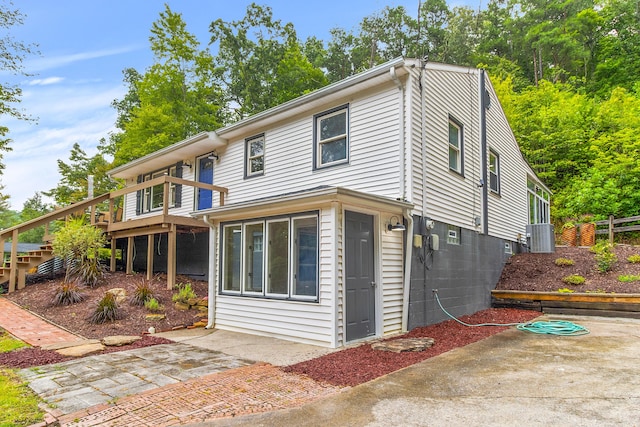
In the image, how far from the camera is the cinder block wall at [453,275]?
7.32 m

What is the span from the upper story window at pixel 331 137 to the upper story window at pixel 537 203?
31.9 ft

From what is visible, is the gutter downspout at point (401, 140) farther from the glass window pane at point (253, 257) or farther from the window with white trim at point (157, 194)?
the window with white trim at point (157, 194)

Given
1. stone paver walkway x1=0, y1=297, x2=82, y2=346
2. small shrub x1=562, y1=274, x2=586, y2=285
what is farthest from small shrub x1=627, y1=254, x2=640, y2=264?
stone paver walkway x1=0, y1=297, x2=82, y2=346

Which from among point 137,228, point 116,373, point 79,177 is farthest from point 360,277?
point 79,177

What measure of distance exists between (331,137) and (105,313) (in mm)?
5993

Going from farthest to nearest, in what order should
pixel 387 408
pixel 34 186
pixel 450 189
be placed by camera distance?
pixel 34 186, pixel 450 189, pixel 387 408

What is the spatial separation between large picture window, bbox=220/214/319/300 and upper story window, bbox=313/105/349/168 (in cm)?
226

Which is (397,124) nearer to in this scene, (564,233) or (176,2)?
(564,233)

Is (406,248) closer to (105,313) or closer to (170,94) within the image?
(105,313)

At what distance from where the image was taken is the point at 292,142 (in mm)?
9406

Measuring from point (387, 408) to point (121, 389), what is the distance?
2.77 metres

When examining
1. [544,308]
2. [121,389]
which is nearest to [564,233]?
[544,308]

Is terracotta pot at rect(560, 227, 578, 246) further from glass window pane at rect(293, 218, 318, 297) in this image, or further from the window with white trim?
the window with white trim

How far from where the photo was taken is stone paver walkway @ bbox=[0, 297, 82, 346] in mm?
6598
